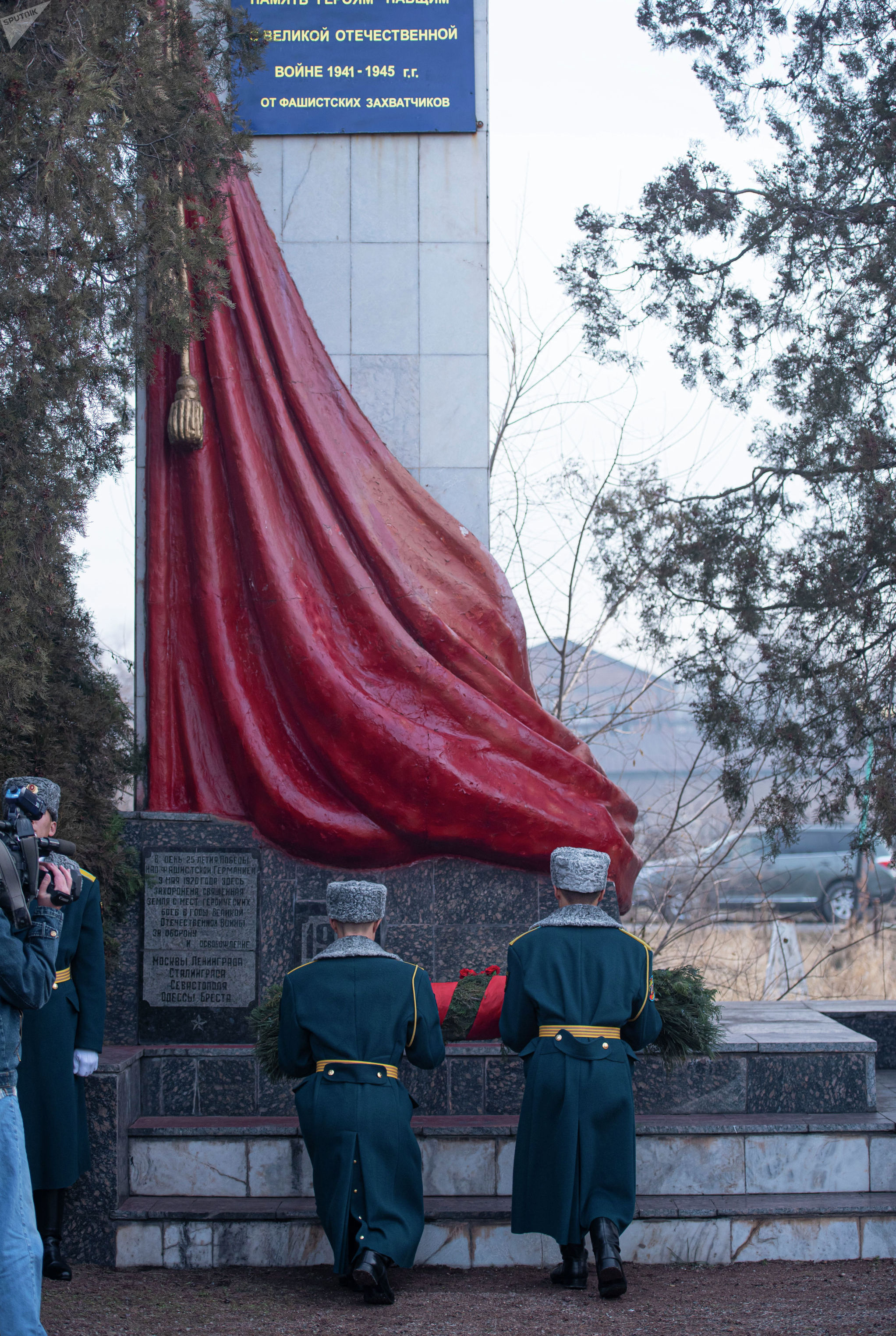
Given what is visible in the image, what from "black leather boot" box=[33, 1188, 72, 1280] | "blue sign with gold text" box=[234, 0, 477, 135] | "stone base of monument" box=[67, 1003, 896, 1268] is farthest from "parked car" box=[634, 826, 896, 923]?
"blue sign with gold text" box=[234, 0, 477, 135]

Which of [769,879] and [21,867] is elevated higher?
[21,867]

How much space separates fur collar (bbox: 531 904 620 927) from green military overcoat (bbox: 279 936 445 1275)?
16.7 inches

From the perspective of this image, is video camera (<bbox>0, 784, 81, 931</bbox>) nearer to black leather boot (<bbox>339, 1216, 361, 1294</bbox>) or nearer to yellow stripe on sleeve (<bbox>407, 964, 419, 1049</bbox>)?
yellow stripe on sleeve (<bbox>407, 964, 419, 1049</bbox>)

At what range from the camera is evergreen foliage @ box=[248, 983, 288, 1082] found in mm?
4016

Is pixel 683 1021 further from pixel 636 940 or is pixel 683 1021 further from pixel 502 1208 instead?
pixel 502 1208

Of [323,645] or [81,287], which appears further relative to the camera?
[323,645]

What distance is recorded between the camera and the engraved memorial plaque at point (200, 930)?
5.04 meters

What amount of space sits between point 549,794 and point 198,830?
4.81ft

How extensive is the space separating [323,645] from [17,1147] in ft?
8.82

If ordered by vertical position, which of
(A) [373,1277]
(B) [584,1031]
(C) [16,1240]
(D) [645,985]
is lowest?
(A) [373,1277]

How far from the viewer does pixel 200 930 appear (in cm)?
508

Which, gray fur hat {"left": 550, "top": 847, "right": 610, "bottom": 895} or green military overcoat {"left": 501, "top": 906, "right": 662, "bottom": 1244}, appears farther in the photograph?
gray fur hat {"left": 550, "top": 847, "right": 610, "bottom": 895}

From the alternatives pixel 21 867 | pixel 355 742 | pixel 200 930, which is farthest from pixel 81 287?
pixel 200 930

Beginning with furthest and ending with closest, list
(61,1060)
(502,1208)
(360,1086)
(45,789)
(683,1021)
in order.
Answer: (683,1021), (502,1208), (61,1060), (45,789), (360,1086)
